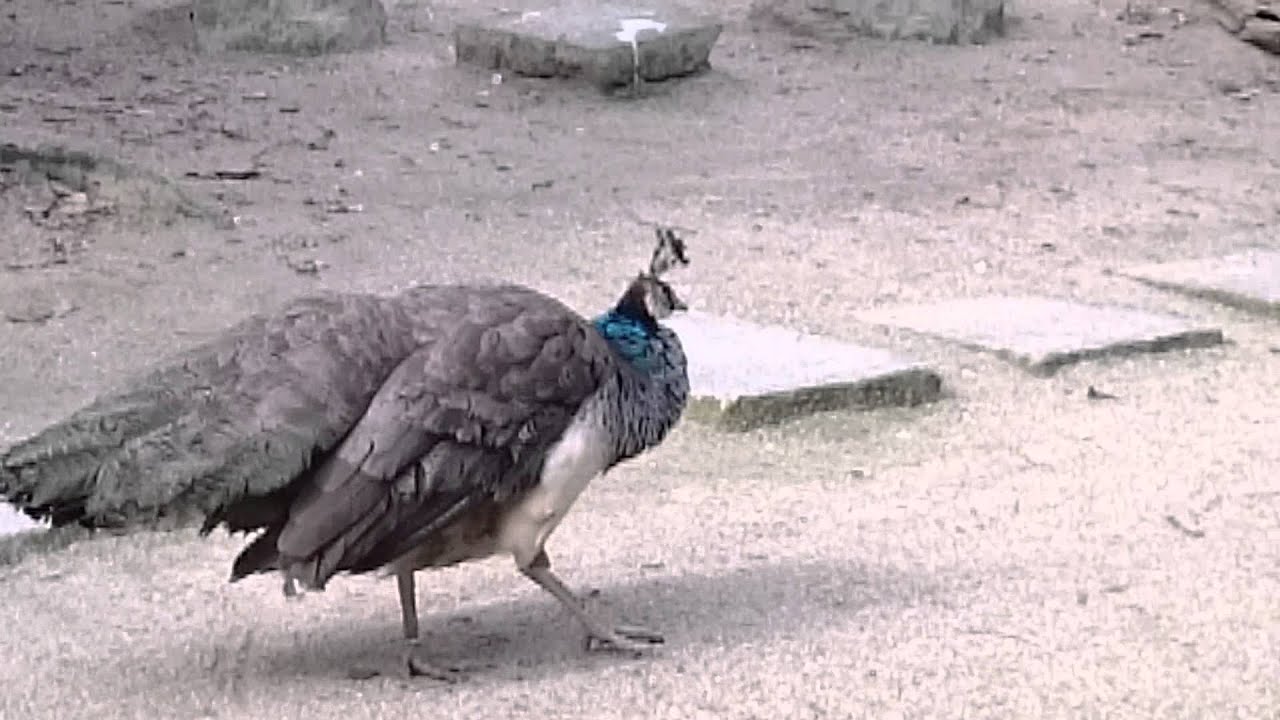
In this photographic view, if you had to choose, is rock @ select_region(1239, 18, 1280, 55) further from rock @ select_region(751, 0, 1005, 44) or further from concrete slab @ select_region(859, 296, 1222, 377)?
concrete slab @ select_region(859, 296, 1222, 377)

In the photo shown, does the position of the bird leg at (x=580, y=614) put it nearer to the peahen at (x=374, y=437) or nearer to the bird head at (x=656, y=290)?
the peahen at (x=374, y=437)

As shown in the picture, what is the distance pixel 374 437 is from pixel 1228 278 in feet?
11.5

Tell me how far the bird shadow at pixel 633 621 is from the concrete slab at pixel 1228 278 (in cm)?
231

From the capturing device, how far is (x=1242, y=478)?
4781 millimetres

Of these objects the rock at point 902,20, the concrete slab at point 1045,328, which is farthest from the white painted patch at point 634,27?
the concrete slab at point 1045,328

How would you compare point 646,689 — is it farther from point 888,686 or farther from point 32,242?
point 32,242

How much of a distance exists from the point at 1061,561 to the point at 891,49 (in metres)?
6.10

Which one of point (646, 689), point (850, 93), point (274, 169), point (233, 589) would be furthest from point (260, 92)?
point (646, 689)

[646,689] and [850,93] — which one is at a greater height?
[646,689]

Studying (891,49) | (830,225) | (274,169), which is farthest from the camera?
(891,49)

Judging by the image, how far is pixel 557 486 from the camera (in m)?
3.66

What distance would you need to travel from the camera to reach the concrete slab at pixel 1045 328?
562 centimetres

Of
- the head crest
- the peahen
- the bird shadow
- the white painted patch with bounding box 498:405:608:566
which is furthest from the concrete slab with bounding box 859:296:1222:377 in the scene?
the white painted patch with bounding box 498:405:608:566

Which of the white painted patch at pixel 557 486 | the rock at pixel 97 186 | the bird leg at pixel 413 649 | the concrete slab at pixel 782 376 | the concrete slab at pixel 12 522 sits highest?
the white painted patch at pixel 557 486
